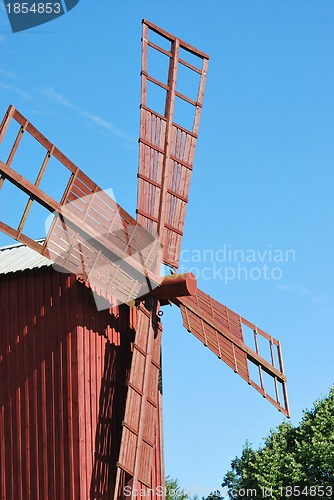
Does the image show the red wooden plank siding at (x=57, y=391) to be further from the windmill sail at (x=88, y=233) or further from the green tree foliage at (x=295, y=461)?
the green tree foliage at (x=295, y=461)

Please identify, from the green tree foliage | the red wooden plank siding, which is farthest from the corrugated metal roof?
the green tree foliage

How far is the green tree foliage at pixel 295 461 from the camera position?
30.2 m

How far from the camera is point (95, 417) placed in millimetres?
13281

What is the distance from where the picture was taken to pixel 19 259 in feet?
47.9

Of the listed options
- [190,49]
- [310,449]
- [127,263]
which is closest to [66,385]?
[127,263]

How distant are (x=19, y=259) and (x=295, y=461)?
62.6 ft

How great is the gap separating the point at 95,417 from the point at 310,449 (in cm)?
1889

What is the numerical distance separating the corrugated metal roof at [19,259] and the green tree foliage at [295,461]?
16693mm

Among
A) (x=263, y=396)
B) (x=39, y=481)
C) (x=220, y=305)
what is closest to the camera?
(x=39, y=481)

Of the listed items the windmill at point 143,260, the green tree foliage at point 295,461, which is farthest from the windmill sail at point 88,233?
the green tree foliage at point 295,461

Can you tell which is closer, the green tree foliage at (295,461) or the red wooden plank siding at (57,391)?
the red wooden plank siding at (57,391)

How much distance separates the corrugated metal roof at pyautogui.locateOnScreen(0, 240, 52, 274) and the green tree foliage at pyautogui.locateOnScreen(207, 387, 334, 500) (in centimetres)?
1669

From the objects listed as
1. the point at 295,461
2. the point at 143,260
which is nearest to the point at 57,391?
the point at 143,260

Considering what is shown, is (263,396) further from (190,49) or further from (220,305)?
(190,49)
